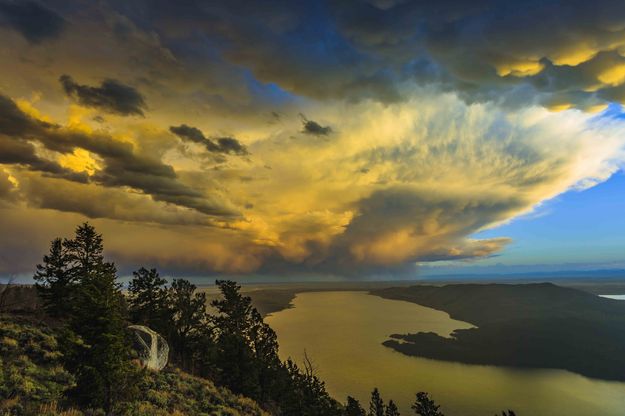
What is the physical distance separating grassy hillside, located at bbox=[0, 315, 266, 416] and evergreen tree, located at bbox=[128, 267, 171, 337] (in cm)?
1558

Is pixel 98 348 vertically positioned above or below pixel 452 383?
above

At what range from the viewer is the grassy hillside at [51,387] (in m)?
19.1

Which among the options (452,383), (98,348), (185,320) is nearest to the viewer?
(98,348)

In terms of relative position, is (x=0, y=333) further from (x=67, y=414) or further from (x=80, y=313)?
(x=67, y=414)

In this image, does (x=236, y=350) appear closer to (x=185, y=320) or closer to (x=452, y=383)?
(x=185, y=320)

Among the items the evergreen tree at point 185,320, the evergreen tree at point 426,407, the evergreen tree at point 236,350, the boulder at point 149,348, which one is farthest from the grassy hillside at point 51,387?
the evergreen tree at point 426,407

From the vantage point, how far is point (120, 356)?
2095 cm

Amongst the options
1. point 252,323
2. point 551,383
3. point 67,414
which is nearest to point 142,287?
point 252,323

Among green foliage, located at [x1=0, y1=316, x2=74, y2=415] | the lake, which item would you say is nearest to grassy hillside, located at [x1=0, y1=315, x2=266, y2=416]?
green foliage, located at [x1=0, y1=316, x2=74, y2=415]

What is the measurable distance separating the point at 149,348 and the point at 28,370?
1219cm

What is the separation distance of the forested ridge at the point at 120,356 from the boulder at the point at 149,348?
0.91 meters

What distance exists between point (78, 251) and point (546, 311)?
207015 millimetres

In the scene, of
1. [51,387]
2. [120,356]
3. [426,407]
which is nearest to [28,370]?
[51,387]

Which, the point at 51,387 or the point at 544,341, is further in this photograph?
the point at 544,341
